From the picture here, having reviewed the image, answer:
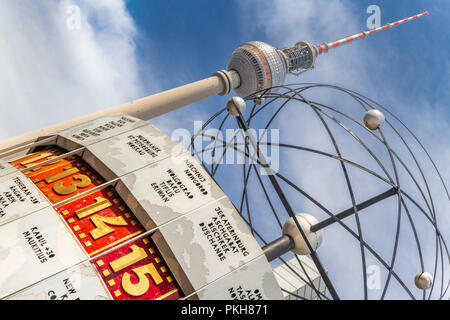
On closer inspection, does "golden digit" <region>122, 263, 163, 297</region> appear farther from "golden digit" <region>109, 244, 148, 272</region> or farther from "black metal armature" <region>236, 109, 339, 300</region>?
"black metal armature" <region>236, 109, 339, 300</region>

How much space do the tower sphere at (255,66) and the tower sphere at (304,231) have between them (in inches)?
1644

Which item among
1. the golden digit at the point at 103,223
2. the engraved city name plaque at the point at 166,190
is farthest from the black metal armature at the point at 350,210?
the golden digit at the point at 103,223

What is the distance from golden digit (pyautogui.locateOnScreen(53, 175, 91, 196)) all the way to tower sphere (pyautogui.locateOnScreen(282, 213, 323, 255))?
575cm

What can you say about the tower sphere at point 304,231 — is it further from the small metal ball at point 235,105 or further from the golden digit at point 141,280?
the golden digit at point 141,280

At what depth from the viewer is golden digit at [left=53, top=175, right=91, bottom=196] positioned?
31.9 ft

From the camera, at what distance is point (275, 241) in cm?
1093

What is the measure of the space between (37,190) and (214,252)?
469 centimetres

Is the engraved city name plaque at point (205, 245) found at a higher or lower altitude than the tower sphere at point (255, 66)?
lower

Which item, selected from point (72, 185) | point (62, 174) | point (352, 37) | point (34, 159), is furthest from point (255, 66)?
point (72, 185)

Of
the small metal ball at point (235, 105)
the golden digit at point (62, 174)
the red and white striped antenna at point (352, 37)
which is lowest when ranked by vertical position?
the golden digit at point (62, 174)

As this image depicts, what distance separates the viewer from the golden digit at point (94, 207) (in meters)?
9.16

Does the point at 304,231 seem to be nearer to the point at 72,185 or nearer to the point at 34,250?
the point at 72,185
